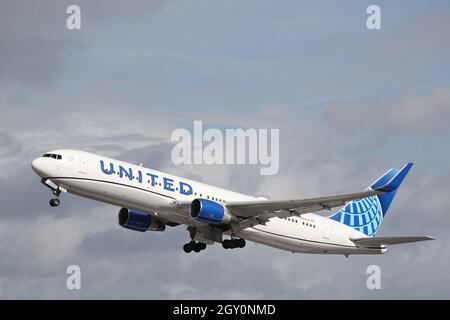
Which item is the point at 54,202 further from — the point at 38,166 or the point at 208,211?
the point at 208,211

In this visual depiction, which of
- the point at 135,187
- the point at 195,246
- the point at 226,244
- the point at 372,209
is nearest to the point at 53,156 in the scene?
the point at 135,187

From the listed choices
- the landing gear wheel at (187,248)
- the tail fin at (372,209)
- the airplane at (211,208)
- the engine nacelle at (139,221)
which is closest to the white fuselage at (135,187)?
the airplane at (211,208)

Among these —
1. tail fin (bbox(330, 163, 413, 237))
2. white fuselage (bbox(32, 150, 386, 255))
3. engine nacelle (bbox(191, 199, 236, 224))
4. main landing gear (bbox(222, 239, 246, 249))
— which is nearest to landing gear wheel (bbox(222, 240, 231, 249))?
main landing gear (bbox(222, 239, 246, 249))

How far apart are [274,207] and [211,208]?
12.4ft

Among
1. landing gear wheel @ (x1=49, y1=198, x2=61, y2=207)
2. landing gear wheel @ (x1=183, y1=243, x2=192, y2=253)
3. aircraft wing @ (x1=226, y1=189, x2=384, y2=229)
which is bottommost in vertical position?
landing gear wheel @ (x1=183, y1=243, x2=192, y2=253)

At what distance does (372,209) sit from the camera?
220 ft

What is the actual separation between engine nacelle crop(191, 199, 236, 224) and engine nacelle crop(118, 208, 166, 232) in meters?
6.35

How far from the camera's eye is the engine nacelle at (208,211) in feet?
171

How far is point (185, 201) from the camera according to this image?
52.4 metres

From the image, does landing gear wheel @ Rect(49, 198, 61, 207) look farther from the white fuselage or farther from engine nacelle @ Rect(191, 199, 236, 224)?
engine nacelle @ Rect(191, 199, 236, 224)

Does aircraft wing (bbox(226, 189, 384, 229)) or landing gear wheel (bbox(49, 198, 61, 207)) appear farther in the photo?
aircraft wing (bbox(226, 189, 384, 229))

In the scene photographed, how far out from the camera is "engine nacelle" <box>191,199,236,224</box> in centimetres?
5209

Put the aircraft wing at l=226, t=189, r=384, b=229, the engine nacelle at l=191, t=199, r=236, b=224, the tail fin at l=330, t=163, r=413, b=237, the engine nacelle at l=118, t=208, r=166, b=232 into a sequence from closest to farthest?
the aircraft wing at l=226, t=189, r=384, b=229
the engine nacelle at l=191, t=199, r=236, b=224
the engine nacelle at l=118, t=208, r=166, b=232
the tail fin at l=330, t=163, r=413, b=237

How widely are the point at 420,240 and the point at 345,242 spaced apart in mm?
8269
